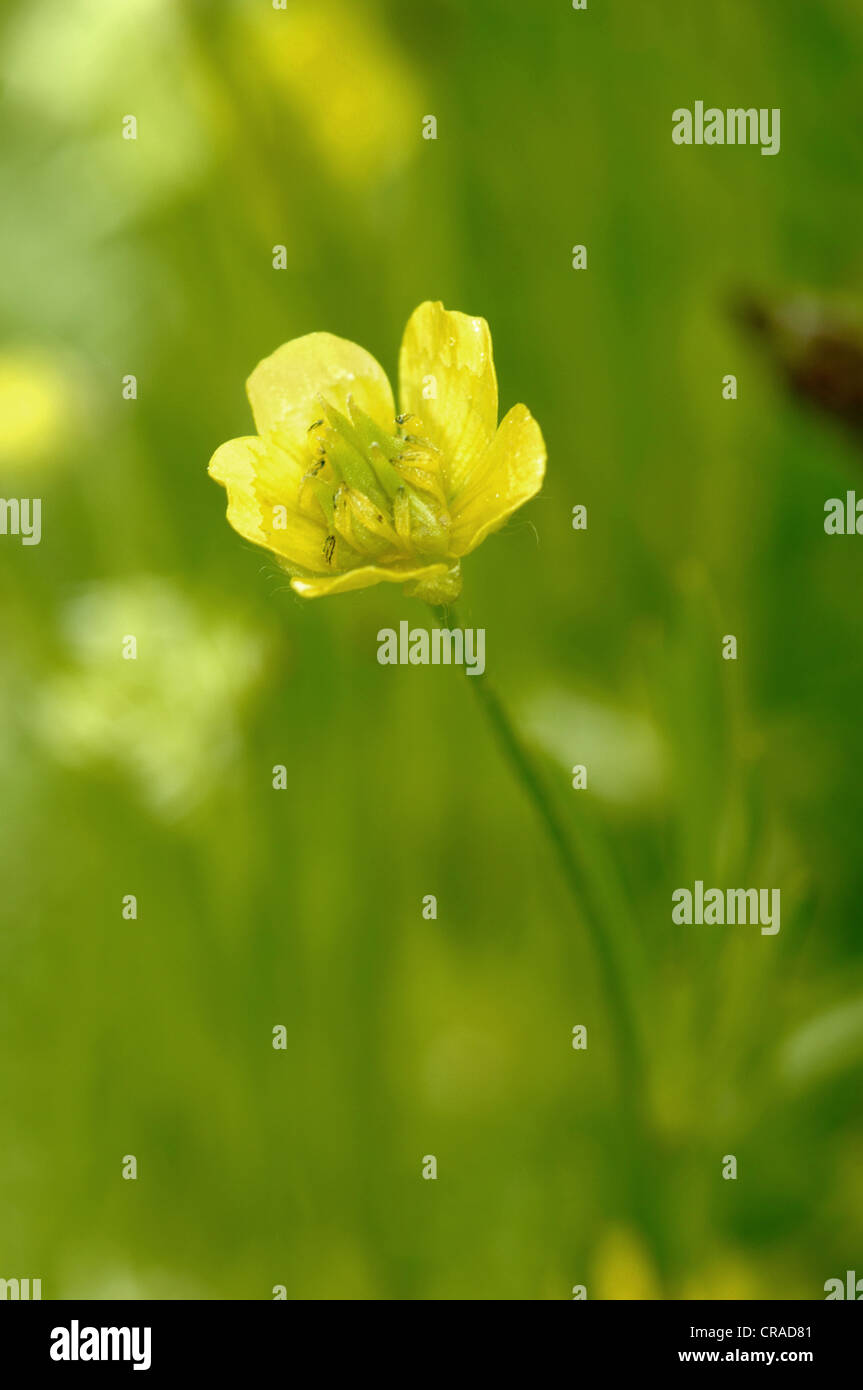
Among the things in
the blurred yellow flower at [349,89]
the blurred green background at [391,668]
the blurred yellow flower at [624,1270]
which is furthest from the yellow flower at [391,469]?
the blurred yellow flower at [349,89]

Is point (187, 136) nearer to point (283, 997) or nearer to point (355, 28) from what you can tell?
point (355, 28)

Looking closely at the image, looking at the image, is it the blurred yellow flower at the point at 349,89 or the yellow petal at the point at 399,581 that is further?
the blurred yellow flower at the point at 349,89

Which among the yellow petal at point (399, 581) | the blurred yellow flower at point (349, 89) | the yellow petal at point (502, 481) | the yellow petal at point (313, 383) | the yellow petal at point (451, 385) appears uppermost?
the blurred yellow flower at point (349, 89)

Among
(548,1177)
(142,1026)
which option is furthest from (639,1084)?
(142,1026)

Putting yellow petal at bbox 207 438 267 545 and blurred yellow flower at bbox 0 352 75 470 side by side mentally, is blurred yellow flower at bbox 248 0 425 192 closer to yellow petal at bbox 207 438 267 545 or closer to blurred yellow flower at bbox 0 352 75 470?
blurred yellow flower at bbox 0 352 75 470

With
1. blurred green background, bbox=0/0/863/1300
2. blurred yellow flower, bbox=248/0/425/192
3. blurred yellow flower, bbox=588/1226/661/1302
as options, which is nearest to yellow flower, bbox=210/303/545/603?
blurred green background, bbox=0/0/863/1300

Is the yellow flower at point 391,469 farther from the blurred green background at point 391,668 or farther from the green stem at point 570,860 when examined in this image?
the blurred green background at point 391,668
